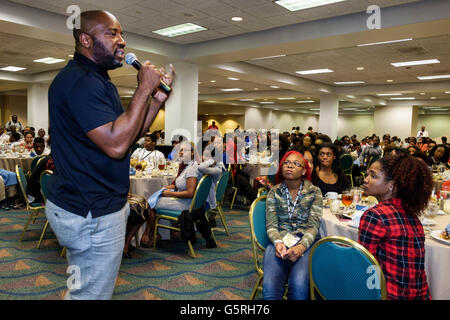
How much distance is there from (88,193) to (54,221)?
0.17 meters

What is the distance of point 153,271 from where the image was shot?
11.8ft

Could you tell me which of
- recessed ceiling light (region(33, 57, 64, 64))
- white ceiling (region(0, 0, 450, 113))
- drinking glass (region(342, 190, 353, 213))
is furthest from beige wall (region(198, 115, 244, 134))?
drinking glass (region(342, 190, 353, 213))

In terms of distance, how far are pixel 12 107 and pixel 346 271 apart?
81.2 ft

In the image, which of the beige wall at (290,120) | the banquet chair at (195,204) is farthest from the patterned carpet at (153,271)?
the beige wall at (290,120)

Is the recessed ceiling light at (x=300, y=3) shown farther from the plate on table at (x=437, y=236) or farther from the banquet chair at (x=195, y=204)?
the plate on table at (x=437, y=236)

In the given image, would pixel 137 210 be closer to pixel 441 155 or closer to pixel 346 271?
pixel 346 271

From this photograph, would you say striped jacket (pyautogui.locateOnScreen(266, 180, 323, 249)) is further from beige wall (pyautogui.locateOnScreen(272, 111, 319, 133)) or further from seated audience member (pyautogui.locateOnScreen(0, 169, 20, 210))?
beige wall (pyautogui.locateOnScreen(272, 111, 319, 133))

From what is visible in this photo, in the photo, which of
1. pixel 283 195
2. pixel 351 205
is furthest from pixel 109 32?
pixel 351 205

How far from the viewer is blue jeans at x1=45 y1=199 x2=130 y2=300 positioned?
46.8 inches

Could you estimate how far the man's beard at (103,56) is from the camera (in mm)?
1228

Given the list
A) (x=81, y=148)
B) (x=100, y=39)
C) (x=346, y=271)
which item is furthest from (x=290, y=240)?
(x=100, y=39)

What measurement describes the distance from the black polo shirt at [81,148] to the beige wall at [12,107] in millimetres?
24317

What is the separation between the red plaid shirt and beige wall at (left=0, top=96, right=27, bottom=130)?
24601 mm

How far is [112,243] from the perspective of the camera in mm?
1230
